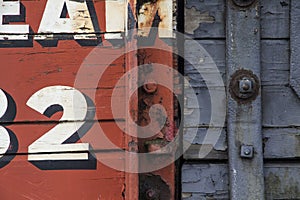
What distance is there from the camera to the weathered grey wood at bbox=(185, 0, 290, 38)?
110 centimetres

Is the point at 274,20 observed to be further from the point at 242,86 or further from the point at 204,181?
the point at 204,181

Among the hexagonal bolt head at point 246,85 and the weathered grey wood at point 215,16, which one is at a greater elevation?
the weathered grey wood at point 215,16

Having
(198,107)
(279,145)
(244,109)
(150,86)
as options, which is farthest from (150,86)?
(279,145)

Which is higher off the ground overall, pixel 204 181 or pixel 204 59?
pixel 204 59

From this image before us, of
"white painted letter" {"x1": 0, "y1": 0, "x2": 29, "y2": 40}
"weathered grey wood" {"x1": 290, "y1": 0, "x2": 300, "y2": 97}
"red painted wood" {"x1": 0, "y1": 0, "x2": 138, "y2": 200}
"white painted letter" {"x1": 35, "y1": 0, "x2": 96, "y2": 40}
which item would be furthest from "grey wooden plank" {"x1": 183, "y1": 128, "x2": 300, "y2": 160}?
"white painted letter" {"x1": 0, "y1": 0, "x2": 29, "y2": 40}

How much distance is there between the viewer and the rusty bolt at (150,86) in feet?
3.51

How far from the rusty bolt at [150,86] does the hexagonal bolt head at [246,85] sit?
0.21 metres

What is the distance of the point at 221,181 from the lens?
108cm

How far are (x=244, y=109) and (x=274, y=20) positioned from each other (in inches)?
9.2

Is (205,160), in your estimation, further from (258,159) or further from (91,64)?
(91,64)

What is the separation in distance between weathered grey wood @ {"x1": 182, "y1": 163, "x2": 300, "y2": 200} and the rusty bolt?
204 millimetres

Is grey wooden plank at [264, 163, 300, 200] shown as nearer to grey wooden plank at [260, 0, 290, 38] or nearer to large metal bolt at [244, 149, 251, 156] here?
large metal bolt at [244, 149, 251, 156]

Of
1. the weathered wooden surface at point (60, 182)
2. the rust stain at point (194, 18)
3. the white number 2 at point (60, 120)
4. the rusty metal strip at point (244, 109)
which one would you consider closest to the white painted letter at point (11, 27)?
the white number 2 at point (60, 120)

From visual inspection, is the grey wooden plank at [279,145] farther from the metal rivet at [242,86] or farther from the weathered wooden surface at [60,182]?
the weathered wooden surface at [60,182]
